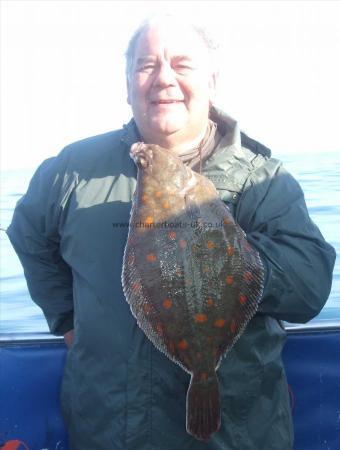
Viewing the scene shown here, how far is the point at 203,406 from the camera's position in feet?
6.48

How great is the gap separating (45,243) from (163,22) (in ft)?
4.02

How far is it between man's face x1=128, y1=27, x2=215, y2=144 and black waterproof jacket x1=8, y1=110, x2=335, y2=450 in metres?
0.19

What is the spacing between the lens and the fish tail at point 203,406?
6.44 feet

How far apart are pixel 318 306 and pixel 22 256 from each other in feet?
5.08

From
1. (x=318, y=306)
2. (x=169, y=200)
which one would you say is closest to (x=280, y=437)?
(x=318, y=306)

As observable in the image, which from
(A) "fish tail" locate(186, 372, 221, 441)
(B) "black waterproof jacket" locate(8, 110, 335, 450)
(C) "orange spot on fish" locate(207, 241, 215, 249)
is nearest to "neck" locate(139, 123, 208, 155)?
(B) "black waterproof jacket" locate(8, 110, 335, 450)

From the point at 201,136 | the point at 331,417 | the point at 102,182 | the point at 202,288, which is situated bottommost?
the point at 331,417

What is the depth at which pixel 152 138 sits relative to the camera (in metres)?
2.46

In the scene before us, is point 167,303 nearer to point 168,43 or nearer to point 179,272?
point 179,272

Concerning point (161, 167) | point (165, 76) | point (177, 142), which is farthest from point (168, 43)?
point (161, 167)

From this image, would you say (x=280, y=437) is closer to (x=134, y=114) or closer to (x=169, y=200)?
(x=169, y=200)

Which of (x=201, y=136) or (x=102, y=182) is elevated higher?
(x=201, y=136)

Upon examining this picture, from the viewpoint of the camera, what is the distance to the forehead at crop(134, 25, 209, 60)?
2.37 metres

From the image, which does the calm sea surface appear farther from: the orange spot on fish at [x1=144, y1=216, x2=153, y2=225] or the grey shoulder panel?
the orange spot on fish at [x1=144, y1=216, x2=153, y2=225]
